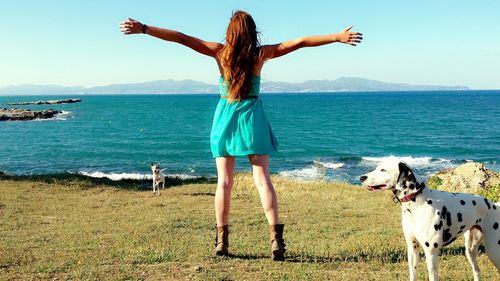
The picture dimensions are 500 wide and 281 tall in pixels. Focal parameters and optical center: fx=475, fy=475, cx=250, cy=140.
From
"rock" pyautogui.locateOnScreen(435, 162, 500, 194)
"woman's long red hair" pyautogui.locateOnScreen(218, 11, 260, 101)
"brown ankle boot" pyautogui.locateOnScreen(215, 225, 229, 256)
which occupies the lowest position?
"rock" pyautogui.locateOnScreen(435, 162, 500, 194)

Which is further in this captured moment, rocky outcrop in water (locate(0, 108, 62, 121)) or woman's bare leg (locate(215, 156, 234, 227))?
rocky outcrop in water (locate(0, 108, 62, 121))

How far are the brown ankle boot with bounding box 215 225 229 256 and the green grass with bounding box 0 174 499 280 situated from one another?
0.15 m

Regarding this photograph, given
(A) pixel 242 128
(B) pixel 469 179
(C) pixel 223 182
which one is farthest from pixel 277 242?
(B) pixel 469 179

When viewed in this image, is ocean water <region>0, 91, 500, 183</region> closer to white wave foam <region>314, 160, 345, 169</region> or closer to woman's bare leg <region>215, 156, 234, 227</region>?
white wave foam <region>314, 160, 345, 169</region>

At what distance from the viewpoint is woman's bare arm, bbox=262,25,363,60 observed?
19.2 ft

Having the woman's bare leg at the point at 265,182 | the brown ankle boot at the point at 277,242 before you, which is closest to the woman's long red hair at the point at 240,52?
the woman's bare leg at the point at 265,182

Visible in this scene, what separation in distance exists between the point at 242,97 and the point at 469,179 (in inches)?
638

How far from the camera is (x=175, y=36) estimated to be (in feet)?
20.2

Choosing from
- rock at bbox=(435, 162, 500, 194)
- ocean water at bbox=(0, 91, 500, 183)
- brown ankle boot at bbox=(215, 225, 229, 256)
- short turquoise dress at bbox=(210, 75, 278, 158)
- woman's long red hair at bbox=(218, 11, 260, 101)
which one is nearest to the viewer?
woman's long red hair at bbox=(218, 11, 260, 101)

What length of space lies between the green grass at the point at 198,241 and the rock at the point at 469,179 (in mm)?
4096

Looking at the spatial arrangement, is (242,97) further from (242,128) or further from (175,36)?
(175,36)

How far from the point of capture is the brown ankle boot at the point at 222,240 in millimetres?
6900

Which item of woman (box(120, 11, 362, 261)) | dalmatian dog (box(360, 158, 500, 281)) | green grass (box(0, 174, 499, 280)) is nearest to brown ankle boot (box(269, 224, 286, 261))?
woman (box(120, 11, 362, 261))

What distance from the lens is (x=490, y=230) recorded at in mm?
5414
